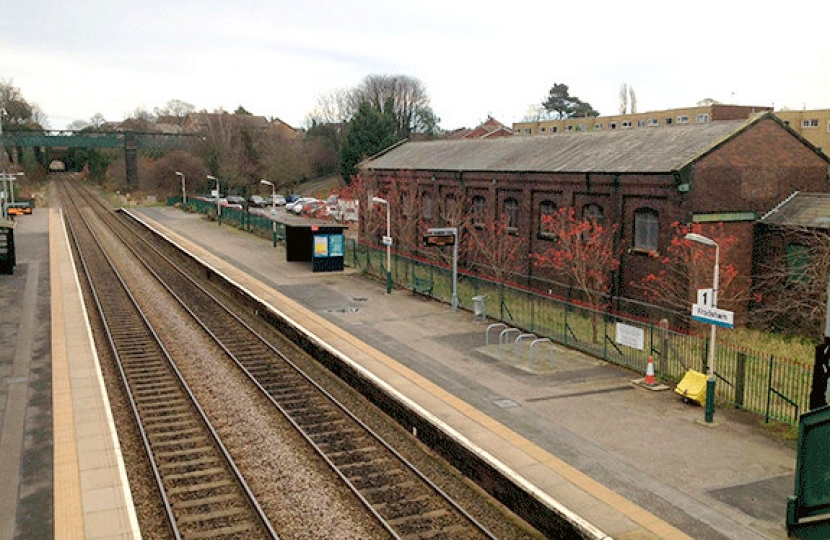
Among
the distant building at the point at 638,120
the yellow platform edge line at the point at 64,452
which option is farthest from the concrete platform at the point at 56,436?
the distant building at the point at 638,120

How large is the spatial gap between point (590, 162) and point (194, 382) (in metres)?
18.8

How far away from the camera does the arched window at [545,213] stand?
1270 inches

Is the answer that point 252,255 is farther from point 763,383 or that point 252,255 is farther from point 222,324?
point 763,383

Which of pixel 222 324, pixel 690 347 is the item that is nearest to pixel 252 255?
pixel 222 324

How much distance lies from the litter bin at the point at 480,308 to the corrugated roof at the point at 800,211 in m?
11.6

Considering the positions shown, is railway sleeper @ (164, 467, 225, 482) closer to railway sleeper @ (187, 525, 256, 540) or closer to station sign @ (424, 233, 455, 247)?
railway sleeper @ (187, 525, 256, 540)

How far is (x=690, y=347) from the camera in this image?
18938 mm

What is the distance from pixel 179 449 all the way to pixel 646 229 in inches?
759

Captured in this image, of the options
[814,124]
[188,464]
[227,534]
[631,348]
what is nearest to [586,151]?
[631,348]

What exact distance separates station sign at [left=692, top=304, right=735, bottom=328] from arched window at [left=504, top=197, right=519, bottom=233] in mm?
18405

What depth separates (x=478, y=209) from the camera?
124ft

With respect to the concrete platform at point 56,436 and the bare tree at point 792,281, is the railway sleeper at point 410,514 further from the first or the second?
the bare tree at point 792,281

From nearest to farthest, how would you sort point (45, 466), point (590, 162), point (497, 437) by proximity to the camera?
point (45, 466) → point (497, 437) → point (590, 162)

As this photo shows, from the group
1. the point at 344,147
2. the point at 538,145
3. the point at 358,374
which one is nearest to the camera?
the point at 358,374
